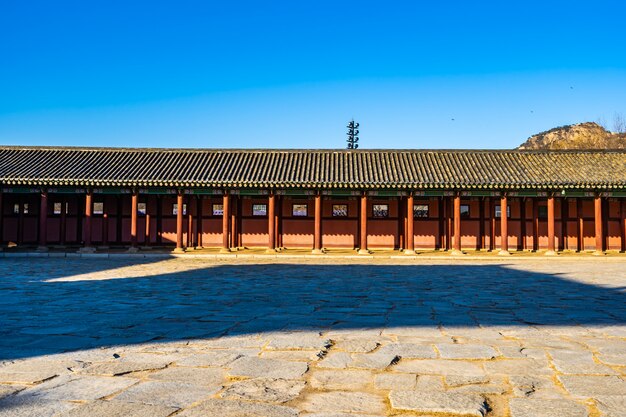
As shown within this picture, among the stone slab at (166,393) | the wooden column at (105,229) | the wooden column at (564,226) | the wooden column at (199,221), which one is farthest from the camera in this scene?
the wooden column at (199,221)

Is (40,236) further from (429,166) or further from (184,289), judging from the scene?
(429,166)

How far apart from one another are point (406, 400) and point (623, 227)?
Result: 954 inches

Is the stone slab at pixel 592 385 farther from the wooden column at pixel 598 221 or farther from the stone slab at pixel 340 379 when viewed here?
the wooden column at pixel 598 221

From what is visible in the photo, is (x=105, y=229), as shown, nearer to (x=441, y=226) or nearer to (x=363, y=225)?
(x=363, y=225)

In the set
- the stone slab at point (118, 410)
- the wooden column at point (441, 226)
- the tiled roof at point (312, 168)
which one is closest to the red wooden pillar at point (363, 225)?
the tiled roof at point (312, 168)

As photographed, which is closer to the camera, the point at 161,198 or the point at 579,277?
the point at 579,277

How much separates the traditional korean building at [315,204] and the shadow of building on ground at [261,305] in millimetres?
9498

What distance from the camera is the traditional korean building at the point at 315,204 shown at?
876 inches

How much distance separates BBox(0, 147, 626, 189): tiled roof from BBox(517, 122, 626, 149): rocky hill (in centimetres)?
3638

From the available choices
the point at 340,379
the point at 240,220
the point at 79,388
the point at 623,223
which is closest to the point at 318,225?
the point at 240,220

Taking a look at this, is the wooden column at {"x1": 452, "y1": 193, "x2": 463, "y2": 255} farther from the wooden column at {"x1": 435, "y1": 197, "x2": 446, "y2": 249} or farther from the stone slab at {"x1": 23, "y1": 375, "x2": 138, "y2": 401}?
the stone slab at {"x1": 23, "y1": 375, "x2": 138, "y2": 401}

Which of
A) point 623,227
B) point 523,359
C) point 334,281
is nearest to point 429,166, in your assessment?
point 623,227

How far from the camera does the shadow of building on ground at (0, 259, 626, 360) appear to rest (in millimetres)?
5703

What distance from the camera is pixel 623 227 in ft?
77.2
